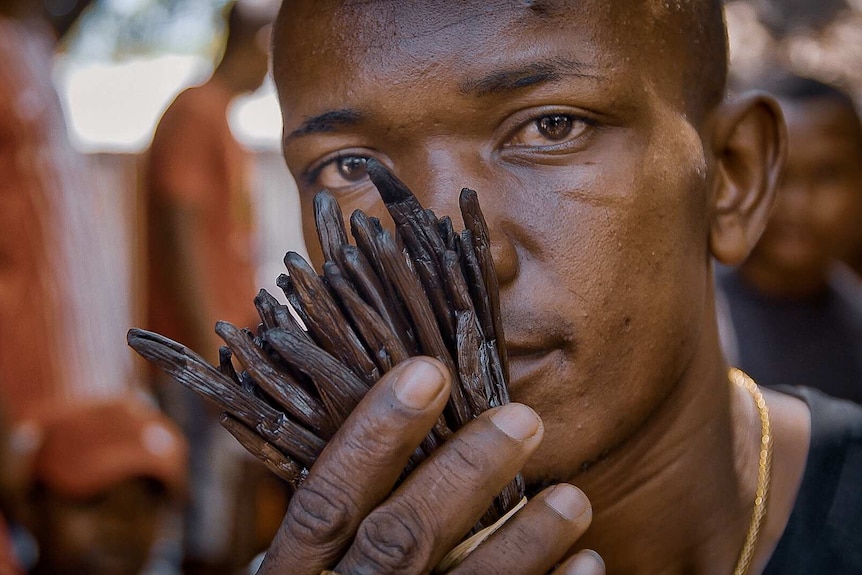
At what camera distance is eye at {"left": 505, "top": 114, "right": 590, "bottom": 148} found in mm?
1729

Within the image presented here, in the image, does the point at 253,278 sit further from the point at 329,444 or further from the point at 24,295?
the point at 329,444

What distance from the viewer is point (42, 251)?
118 inches

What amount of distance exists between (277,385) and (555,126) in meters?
0.80

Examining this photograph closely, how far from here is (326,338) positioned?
1.26m

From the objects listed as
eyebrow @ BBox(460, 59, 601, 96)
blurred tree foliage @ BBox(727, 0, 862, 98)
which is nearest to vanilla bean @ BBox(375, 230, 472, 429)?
eyebrow @ BBox(460, 59, 601, 96)

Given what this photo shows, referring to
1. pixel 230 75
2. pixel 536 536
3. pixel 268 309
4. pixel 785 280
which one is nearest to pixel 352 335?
pixel 268 309

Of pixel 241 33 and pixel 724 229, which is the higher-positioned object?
pixel 241 33

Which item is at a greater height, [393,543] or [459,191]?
[459,191]

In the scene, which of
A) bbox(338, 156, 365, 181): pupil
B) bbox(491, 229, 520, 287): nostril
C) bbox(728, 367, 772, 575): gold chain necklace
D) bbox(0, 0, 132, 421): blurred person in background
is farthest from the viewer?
bbox(0, 0, 132, 421): blurred person in background

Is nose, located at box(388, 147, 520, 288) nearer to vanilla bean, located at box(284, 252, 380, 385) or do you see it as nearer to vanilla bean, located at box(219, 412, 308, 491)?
vanilla bean, located at box(284, 252, 380, 385)

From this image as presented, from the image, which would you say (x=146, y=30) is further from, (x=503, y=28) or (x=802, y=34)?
(x=503, y=28)

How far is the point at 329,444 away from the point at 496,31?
861 millimetres

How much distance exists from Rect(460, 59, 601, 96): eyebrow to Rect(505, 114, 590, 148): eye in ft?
0.27

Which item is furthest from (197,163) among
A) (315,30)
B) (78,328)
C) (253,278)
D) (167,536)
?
(315,30)
